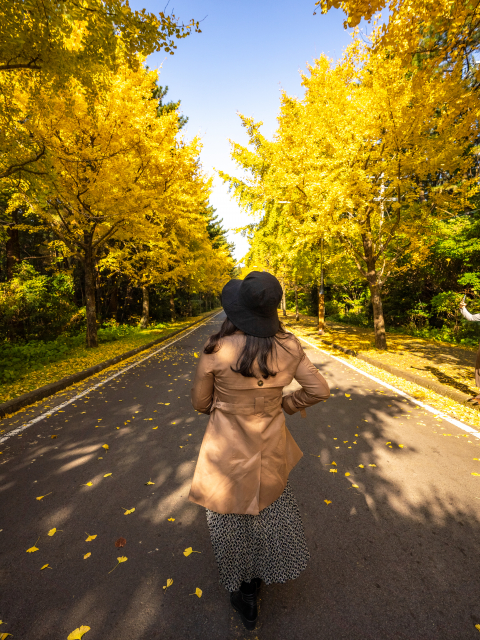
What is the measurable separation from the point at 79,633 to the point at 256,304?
2201 millimetres

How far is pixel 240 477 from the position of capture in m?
1.90

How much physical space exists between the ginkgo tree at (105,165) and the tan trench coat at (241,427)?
26.4 ft

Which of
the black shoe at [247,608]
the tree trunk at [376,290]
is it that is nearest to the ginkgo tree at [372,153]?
the tree trunk at [376,290]

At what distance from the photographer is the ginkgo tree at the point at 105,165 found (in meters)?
8.86

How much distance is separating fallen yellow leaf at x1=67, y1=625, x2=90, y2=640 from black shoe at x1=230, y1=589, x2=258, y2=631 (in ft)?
2.94

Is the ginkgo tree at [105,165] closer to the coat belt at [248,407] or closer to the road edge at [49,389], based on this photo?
the road edge at [49,389]

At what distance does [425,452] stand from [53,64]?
7.96 m

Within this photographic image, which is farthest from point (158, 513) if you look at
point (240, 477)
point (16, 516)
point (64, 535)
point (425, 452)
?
point (425, 452)

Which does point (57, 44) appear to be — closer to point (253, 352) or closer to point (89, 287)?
point (253, 352)

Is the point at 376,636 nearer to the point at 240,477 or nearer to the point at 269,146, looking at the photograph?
the point at 240,477

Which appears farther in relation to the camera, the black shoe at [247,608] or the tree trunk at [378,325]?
the tree trunk at [378,325]

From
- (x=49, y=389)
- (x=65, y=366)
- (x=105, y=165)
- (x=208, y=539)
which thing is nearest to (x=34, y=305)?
(x=65, y=366)

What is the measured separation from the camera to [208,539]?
2.65 metres

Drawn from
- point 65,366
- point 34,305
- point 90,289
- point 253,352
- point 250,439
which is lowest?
point 65,366
